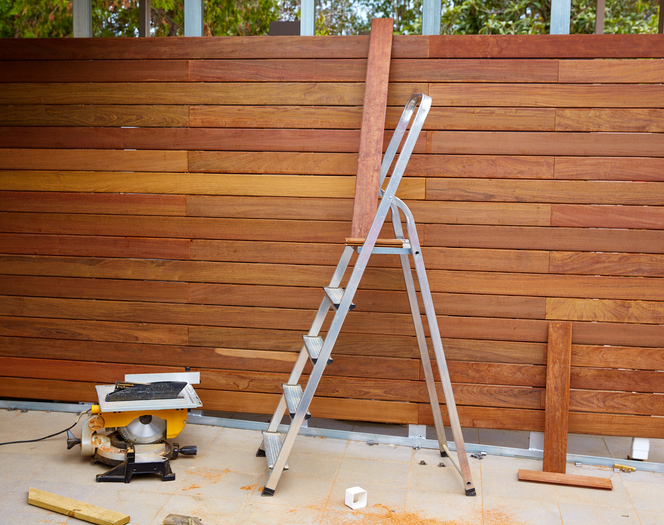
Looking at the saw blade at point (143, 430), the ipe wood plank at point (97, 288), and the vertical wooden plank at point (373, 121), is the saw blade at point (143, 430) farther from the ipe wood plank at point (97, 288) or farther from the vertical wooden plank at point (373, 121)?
the vertical wooden plank at point (373, 121)

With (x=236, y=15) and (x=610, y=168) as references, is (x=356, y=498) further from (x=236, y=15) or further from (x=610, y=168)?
(x=236, y=15)

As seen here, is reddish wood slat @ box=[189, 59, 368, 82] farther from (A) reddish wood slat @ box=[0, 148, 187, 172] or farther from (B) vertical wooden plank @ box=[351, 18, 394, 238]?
(A) reddish wood slat @ box=[0, 148, 187, 172]

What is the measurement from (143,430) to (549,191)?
8.30 feet

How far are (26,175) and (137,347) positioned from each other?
1.27 meters

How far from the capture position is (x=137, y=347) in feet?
12.1

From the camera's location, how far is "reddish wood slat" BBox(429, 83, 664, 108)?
3.15 metres

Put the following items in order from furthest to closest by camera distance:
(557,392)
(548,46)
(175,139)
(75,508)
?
(175,139)
(557,392)
(548,46)
(75,508)

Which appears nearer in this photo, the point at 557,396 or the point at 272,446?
the point at 272,446

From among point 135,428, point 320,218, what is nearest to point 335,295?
point 320,218

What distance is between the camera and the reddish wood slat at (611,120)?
124 inches

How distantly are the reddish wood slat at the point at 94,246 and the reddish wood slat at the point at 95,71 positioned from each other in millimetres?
954

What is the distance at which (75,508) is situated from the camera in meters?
2.66

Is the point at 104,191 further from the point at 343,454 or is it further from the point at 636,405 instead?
the point at 636,405

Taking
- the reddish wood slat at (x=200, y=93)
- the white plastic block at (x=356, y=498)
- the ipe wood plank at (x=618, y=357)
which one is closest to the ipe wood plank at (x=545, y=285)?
the ipe wood plank at (x=618, y=357)
